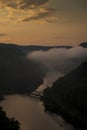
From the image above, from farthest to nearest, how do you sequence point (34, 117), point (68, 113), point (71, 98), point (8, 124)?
point (71, 98) < point (34, 117) < point (68, 113) < point (8, 124)

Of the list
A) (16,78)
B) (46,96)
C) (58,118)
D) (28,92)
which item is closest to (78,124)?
(58,118)

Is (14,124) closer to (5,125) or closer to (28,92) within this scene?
(5,125)

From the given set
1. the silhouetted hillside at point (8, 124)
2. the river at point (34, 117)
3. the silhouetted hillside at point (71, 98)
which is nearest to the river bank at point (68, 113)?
the silhouetted hillside at point (71, 98)

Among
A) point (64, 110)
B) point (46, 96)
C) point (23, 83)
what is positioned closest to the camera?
point (64, 110)

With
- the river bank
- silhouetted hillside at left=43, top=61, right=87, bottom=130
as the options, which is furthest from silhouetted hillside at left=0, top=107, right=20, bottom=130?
silhouetted hillside at left=43, top=61, right=87, bottom=130

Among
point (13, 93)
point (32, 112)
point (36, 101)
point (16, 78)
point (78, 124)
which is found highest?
point (78, 124)

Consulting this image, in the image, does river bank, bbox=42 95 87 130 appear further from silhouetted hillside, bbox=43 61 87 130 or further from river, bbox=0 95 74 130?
Result: river, bbox=0 95 74 130

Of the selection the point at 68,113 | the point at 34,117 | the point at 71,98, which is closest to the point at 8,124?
the point at 34,117

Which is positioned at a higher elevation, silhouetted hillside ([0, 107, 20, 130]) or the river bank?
silhouetted hillside ([0, 107, 20, 130])

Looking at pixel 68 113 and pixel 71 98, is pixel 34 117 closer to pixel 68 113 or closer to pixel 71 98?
pixel 68 113
